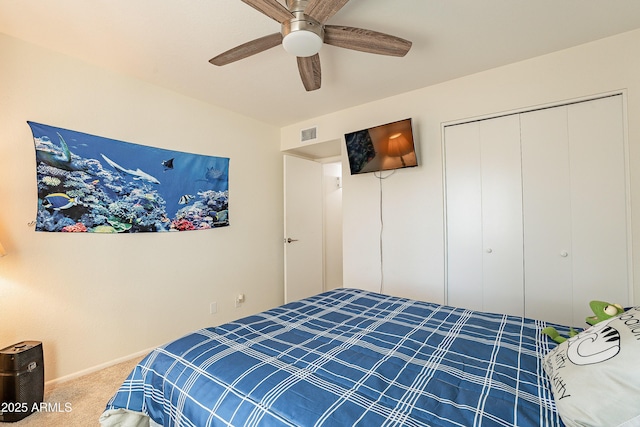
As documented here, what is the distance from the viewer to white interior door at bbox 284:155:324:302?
12.0ft

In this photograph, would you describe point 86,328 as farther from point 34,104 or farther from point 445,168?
point 445,168

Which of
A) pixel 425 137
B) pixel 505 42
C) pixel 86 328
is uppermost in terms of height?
pixel 505 42

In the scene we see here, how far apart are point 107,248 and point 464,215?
10.0 feet

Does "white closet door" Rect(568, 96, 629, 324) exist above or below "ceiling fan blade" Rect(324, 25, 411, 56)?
below

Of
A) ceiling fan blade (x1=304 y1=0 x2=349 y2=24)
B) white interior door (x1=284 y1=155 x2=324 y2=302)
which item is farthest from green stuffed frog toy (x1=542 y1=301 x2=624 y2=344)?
white interior door (x1=284 y1=155 x2=324 y2=302)

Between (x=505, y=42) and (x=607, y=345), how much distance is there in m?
2.05

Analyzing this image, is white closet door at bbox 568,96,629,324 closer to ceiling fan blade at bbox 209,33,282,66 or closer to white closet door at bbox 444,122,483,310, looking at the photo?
white closet door at bbox 444,122,483,310

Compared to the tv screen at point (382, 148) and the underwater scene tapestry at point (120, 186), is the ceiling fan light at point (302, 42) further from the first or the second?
the underwater scene tapestry at point (120, 186)

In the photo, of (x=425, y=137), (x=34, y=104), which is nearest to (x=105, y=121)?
(x=34, y=104)

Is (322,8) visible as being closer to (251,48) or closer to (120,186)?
(251,48)

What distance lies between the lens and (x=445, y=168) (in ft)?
8.70

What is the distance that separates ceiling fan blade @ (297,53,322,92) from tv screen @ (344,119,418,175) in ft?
3.34

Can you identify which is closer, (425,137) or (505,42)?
(505,42)

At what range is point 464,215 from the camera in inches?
101
